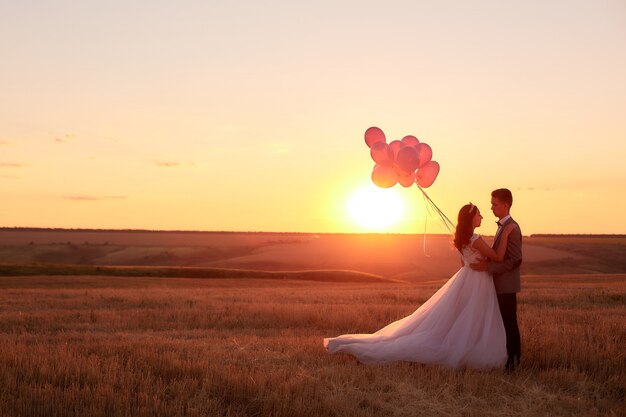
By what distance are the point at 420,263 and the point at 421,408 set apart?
9362cm

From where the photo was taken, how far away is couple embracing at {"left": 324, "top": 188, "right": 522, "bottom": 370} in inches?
421

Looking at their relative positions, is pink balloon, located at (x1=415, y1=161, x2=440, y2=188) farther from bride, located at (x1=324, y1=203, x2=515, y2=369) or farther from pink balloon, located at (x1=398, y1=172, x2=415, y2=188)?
bride, located at (x1=324, y1=203, x2=515, y2=369)

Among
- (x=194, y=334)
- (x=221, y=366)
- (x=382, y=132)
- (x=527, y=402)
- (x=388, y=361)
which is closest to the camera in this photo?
(x=527, y=402)

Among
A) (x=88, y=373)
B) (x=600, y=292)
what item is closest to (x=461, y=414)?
(x=88, y=373)

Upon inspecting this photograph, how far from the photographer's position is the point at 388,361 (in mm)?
10797

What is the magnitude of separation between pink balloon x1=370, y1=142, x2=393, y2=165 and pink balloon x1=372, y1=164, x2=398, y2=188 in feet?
0.32

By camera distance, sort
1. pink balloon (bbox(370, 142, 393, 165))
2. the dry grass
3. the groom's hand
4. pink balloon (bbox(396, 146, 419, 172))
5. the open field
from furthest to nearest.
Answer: the open field < pink balloon (bbox(370, 142, 393, 165)) < pink balloon (bbox(396, 146, 419, 172)) < the groom's hand < the dry grass

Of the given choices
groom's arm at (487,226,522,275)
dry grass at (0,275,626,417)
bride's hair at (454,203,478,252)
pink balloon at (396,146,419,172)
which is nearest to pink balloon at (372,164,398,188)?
pink balloon at (396,146,419,172)

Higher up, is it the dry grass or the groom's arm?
the groom's arm

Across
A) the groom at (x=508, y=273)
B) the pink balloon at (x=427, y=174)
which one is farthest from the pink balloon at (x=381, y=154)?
the groom at (x=508, y=273)

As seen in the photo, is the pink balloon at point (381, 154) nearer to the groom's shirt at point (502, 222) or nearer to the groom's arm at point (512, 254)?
the groom's shirt at point (502, 222)

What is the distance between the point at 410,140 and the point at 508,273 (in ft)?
10.9

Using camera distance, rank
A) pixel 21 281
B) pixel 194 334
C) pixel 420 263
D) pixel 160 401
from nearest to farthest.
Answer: pixel 160 401
pixel 194 334
pixel 21 281
pixel 420 263

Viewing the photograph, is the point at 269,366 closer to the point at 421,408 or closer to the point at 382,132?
the point at 421,408
